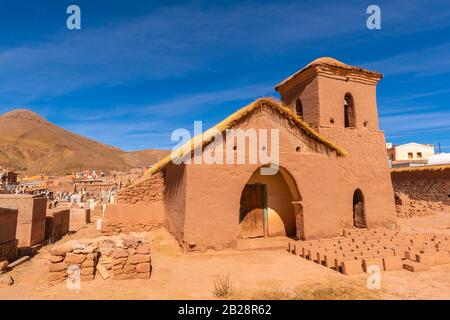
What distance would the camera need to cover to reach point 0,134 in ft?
298

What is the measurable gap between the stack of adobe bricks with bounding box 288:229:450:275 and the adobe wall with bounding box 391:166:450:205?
17.3 meters

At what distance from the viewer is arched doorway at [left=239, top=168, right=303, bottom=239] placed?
1152 centimetres

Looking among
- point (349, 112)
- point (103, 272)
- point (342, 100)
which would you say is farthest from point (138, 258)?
point (349, 112)

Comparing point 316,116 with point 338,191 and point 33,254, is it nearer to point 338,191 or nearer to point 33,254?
point 338,191

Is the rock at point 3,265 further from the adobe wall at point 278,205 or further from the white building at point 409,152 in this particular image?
the white building at point 409,152

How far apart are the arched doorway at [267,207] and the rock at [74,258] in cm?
616

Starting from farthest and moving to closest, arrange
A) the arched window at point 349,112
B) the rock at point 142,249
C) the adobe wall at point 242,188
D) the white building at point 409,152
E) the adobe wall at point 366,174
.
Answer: the white building at point 409,152 → the arched window at point 349,112 → the adobe wall at point 366,174 → the adobe wall at point 242,188 → the rock at point 142,249

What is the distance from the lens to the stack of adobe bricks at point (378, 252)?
7406 millimetres

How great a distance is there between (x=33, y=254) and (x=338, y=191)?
38.1 ft

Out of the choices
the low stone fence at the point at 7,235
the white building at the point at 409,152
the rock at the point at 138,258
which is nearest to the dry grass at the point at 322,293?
the rock at the point at 138,258

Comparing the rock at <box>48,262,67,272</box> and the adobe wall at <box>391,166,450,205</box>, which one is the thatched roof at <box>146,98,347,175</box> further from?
the adobe wall at <box>391,166,450,205</box>

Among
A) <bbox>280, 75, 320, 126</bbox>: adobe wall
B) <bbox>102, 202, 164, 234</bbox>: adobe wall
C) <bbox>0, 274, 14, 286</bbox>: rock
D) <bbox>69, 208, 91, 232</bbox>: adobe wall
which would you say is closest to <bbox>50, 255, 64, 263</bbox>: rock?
<bbox>0, 274, 14, 286</bbox>: rock
